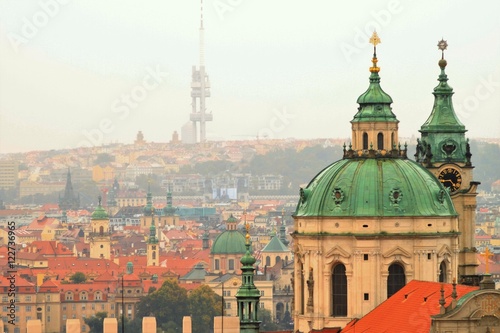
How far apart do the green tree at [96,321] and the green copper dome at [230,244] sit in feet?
81.1

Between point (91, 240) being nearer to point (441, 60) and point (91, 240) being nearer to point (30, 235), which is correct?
point (30, 235)

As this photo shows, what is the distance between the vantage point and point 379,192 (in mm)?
52969

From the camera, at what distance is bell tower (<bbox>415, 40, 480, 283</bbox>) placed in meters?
59.2

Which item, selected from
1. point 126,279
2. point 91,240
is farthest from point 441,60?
point 91,240

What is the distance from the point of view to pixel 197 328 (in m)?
113

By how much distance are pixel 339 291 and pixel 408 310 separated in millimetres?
6437

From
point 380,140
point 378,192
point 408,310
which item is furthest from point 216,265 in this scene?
point 408,310

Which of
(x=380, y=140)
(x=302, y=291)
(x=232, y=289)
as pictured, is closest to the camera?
(x=302, y=291)

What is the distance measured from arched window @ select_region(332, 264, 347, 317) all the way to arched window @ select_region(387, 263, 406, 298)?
3.35ft

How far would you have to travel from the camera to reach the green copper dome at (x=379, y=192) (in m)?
52.8

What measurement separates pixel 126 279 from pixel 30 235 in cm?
5214

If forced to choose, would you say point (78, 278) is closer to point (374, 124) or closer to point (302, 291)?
point (374, 124)

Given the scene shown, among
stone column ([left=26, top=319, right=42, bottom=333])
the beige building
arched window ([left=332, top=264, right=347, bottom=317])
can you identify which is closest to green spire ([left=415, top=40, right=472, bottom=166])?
arched window ([left=332, top=264, right=347, bottom=317])

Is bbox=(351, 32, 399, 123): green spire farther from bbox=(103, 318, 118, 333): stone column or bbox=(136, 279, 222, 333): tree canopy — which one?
bbox=(136, 279, 222, 333): tree canopy
